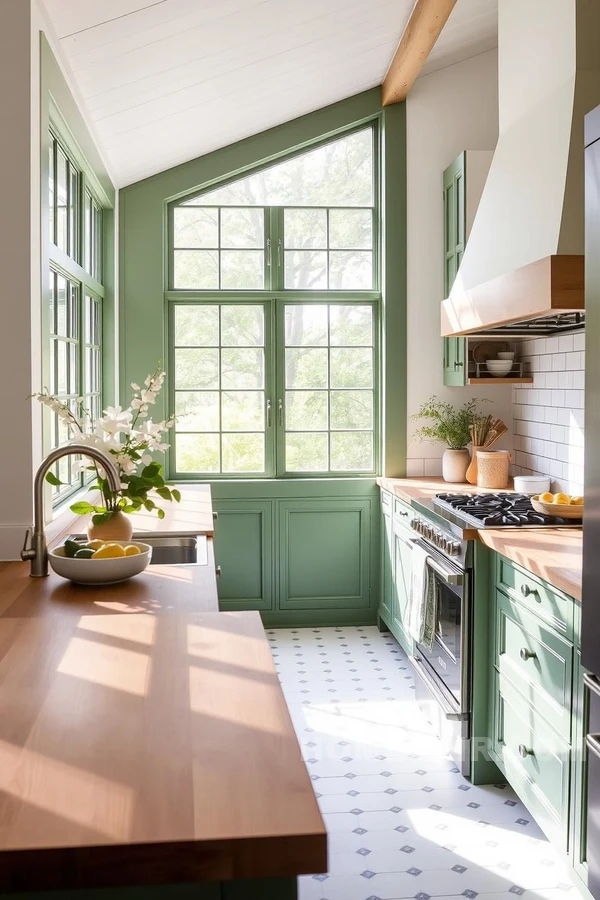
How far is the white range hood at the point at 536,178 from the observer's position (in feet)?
9.02

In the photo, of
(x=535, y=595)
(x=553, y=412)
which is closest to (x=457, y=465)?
(x=553, y=412)

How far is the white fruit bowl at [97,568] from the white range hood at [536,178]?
4.90ft

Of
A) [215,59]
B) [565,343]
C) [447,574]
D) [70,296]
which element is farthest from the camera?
[565,343]

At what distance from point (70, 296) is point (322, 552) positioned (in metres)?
2.16

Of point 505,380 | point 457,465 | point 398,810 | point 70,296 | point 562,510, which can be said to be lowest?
point 398,810

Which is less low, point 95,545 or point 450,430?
point 450,430

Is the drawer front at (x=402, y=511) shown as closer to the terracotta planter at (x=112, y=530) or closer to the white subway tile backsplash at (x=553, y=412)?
the white subway tile backsplash at (x=553, y=412)

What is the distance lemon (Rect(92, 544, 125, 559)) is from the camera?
2.38 meters

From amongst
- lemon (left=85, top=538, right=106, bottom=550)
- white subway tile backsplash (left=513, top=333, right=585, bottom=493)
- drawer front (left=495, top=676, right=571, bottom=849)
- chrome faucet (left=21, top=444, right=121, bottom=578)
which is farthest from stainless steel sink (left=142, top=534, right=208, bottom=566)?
white subway tile backsplash (left=513, top=333, right=585, bottom=493)

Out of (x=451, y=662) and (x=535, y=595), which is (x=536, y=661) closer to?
(x=535, y=595)

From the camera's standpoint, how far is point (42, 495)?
2334 millimetres

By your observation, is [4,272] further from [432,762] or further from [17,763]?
[432,762]

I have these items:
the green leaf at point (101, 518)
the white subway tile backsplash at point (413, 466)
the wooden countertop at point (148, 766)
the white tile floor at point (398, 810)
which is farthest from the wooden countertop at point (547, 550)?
the white subway tile backsplash at point (413, 466)

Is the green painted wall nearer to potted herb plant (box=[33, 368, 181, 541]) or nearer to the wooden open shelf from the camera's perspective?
the wooden open shelf
